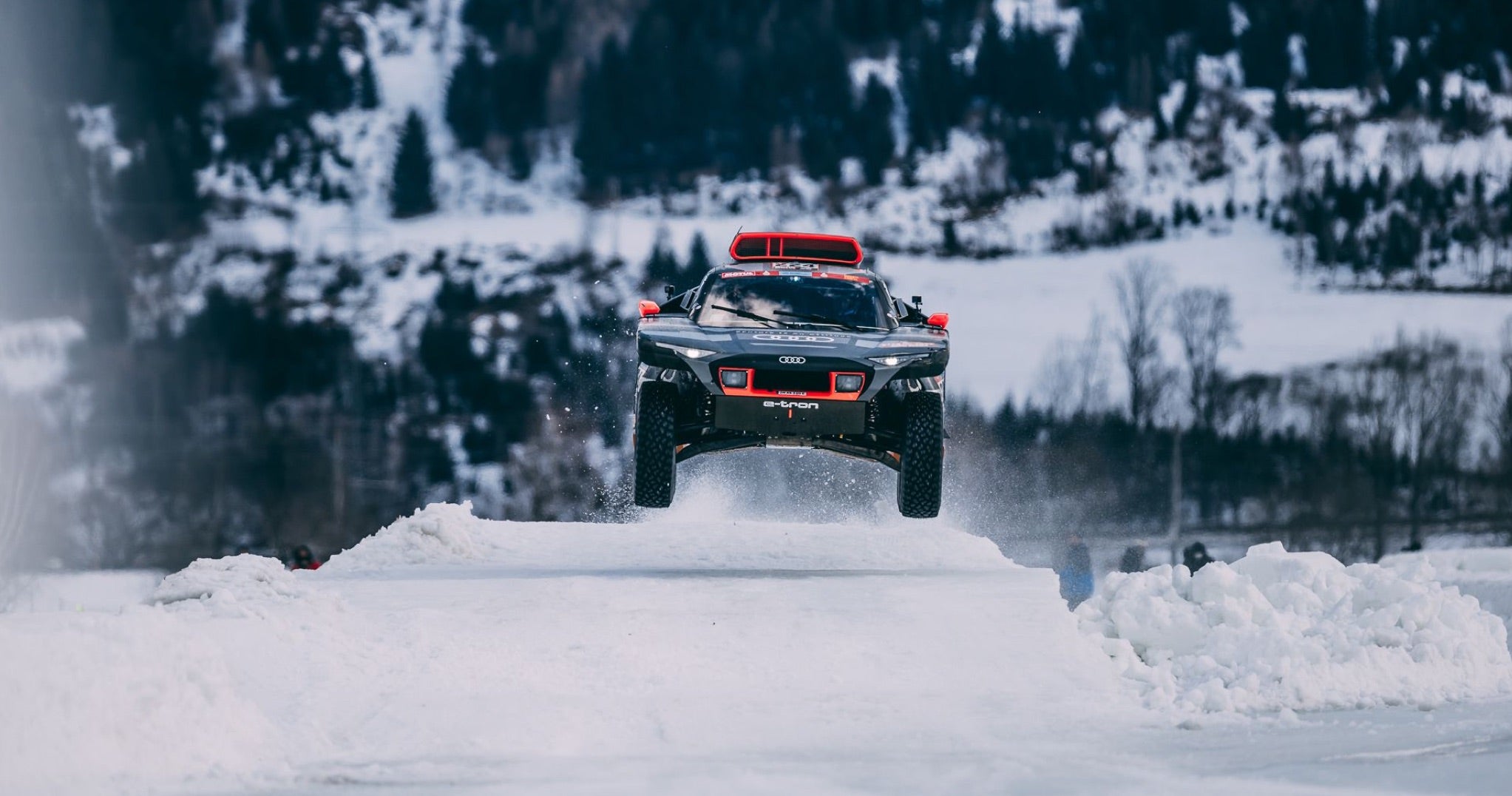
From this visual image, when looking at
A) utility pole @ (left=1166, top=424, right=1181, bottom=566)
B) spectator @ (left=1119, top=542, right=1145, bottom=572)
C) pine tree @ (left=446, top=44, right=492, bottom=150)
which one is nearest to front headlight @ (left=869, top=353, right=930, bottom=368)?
spectator @ (left=1119, top=542, right=1145, bottom=572)

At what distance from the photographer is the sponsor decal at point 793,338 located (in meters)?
12.4

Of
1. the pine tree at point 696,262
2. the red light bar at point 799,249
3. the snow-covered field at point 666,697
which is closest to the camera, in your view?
the snow-covered field at point 666,697

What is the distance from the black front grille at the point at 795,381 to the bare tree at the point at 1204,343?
71.1m

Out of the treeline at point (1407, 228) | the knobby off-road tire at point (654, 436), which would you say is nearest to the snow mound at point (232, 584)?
the knobby off-road tire at point (654, 436)

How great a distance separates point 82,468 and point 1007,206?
119 meters

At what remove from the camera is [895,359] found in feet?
40.6

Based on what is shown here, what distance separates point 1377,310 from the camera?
433ft

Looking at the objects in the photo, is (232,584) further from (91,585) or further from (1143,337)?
(1143,337)

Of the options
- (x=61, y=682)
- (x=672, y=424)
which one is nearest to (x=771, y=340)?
(x=672, y=424)

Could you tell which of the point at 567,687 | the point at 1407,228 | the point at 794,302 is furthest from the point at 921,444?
the point at 1407,228

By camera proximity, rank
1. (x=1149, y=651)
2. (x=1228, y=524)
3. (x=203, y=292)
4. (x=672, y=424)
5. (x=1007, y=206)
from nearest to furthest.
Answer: (x=1149, y=651) → (x=672, y=424) → (x=1228, y=524) → (x=203, y=292) → (x=1007, y=206)

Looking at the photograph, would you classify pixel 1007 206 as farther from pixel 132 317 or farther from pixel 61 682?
pixel 61 682

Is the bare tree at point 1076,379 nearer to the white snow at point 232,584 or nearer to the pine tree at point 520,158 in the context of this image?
the white snow at point 232,584

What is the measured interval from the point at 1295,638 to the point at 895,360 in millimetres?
3482
